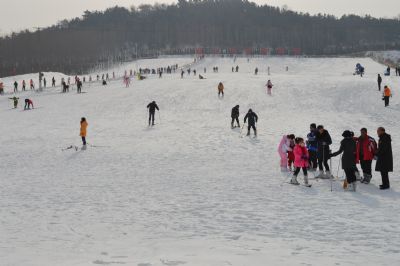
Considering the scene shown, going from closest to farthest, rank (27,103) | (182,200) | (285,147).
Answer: (182,200) < (285,147) < (27,103)

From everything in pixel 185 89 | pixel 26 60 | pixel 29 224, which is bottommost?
pixel 29 224

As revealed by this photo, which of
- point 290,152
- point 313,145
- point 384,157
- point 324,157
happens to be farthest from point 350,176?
point 290,152

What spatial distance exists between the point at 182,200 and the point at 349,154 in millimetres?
3654

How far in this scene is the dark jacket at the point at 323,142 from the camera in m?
12.2

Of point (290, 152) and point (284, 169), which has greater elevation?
point (290, 152)

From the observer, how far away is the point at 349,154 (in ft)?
34.8

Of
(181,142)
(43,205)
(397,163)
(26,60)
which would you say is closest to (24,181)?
(43,205)

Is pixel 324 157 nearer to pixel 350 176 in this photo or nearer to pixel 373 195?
pixel 350 176

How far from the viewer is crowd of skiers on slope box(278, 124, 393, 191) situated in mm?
10688

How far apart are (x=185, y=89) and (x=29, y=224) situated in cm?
2803

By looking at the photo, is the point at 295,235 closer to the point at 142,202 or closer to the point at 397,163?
the point at 142,202

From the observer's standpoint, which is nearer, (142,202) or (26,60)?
(142,202)

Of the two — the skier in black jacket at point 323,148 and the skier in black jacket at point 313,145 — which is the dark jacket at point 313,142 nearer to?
the skier in black jacket at point 313,145

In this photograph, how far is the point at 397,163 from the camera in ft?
48.1
